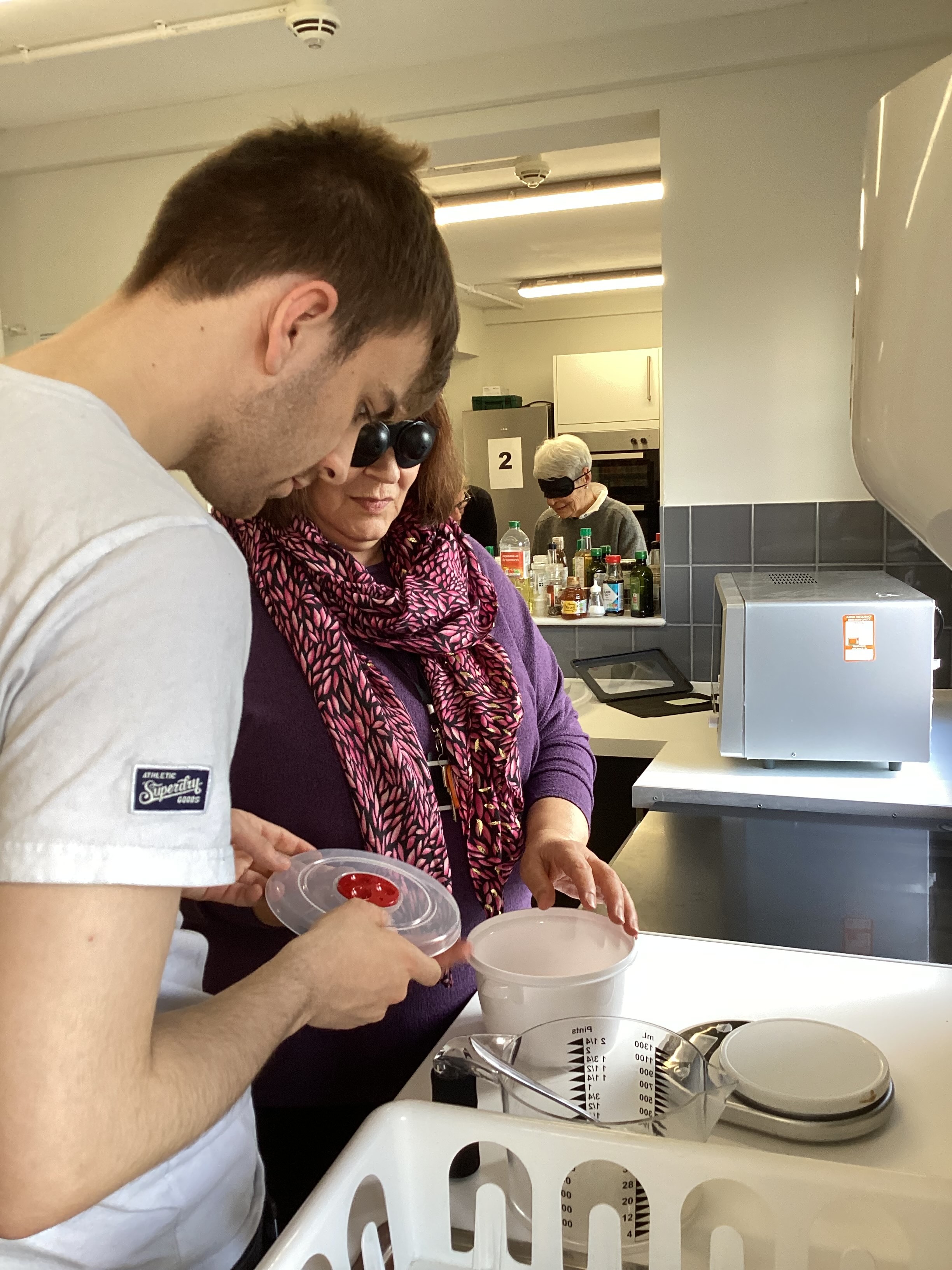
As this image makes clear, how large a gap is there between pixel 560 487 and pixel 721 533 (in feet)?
Result: 3.27

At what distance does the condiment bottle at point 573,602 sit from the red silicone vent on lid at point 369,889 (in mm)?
2364

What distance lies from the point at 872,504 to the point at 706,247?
91 cm

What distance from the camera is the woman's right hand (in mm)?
710

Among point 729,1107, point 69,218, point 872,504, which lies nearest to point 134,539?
point 729,1107

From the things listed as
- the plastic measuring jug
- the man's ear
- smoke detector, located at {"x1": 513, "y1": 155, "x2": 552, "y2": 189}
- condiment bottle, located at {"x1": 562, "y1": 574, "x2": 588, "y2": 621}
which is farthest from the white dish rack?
smoke detector, located at {"x1": 513, "y1": 155, "x2": 552, "y2": 189}

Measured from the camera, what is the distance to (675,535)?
123 inches

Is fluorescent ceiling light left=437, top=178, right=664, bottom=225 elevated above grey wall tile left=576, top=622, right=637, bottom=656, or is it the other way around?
fluorescent ceiling light left=437, top=178, right=664, bottom=225

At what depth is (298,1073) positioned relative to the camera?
4.04ft

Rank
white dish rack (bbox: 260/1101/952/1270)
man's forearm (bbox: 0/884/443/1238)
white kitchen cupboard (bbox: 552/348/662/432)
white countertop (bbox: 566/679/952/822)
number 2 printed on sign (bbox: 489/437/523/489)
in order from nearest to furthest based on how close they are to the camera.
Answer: man's forearm (bbox: 0/884/443/1238) → white dish rack (bbox: 260/1101/952/1270) → white countertop (bbox: 566/679/952/822) → number 2 printed on sign (bbox: 489/437/523/489) → white kitchen cupboard (bbox: 552/348/662/432)

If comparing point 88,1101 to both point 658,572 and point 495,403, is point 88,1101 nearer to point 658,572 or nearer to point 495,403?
point 658,572

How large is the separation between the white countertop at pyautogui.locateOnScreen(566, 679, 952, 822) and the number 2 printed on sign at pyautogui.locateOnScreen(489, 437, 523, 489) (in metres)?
3.65

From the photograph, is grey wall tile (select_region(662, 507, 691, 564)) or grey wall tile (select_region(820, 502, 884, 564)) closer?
grey wall tile (select_region(820, 502, 884, 564))

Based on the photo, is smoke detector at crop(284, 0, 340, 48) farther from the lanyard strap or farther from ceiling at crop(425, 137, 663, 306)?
the lanyard strap

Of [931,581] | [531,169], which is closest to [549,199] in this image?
[531,169]
